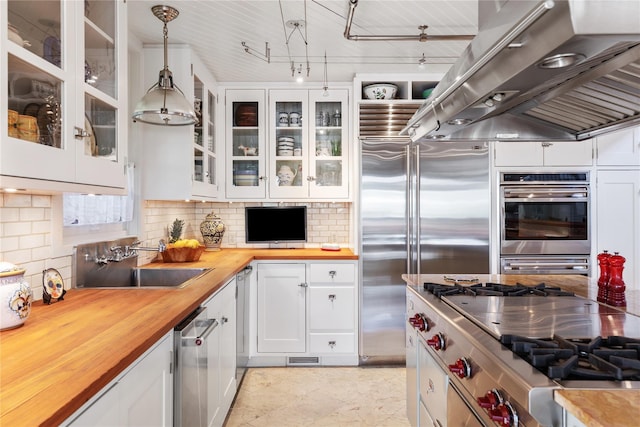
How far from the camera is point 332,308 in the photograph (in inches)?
138

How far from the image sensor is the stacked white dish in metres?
3.81

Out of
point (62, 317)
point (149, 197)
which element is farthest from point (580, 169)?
point (62, 317)

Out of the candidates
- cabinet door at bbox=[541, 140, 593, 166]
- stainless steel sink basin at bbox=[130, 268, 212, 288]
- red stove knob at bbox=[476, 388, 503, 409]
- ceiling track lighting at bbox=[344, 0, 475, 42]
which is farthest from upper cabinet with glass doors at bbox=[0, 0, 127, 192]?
cabinet door at bbox=[541, 140, 593, 166]

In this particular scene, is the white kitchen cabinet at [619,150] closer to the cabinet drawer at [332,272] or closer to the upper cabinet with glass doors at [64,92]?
the cabinet drawer at [332,272]

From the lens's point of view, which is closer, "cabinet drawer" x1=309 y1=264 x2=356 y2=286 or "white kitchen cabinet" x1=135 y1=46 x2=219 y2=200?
"white kitchen cabinet" x1=135 y1=46 x2=219 y2=200

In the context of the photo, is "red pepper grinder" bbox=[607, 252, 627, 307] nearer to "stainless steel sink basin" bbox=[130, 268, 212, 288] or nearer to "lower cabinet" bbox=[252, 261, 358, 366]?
"lower cabinet" bbox=[252, 261, 358, 366]

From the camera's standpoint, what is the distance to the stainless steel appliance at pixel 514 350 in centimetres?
95

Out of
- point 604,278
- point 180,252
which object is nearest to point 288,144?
point 180,252

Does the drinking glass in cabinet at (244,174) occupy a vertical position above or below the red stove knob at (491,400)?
above

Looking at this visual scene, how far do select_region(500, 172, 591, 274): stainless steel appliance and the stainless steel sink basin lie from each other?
2454 mm

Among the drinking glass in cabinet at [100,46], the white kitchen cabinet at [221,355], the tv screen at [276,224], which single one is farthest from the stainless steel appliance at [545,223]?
the drinking glass in cabinet at [100,46]

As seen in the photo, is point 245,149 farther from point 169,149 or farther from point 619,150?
point 619,150

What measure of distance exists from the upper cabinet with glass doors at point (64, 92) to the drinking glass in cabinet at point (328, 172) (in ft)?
7.07

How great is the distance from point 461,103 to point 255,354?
2.80 metres
